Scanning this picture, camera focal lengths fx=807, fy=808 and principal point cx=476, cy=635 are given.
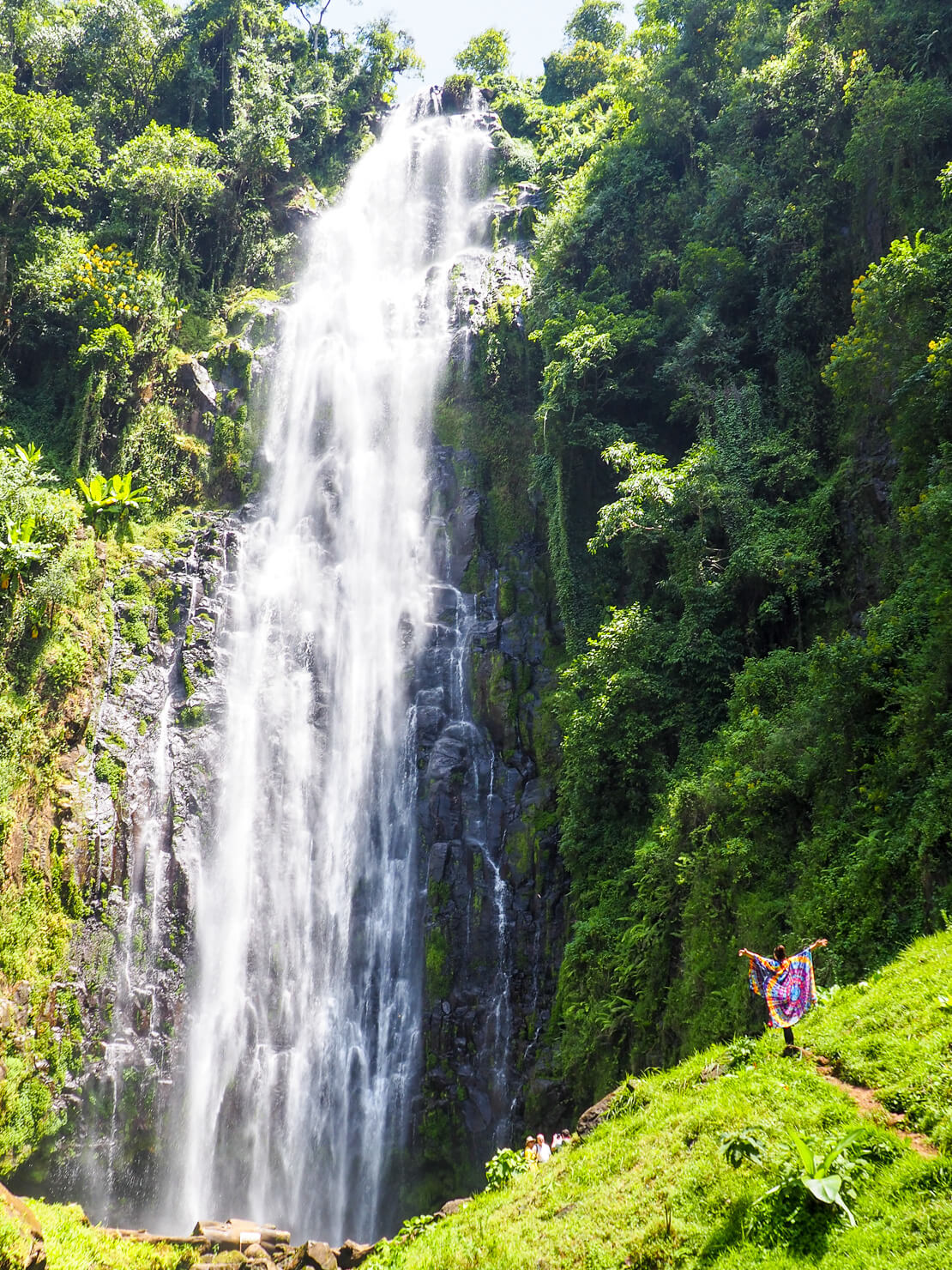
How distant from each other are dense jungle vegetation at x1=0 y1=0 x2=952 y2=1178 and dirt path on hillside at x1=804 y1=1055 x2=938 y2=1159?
2.41 m

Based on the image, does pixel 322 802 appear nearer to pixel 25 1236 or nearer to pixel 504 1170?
pixel 25 1236

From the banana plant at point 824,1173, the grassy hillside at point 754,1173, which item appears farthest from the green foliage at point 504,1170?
the banana plant at point 824,1173

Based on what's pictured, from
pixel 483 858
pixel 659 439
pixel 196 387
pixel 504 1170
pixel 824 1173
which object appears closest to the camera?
pixel 824 1173

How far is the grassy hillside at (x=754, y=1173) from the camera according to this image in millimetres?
4594

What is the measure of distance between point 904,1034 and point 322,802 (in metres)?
15.2

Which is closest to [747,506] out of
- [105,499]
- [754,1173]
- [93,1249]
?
[754,1173]

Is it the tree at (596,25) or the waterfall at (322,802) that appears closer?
the waterfall at (322,802)

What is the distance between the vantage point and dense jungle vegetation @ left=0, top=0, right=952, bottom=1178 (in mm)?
10969

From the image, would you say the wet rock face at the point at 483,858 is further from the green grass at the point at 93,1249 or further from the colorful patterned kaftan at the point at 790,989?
the colorful patterned kaftan at the point at 790,989

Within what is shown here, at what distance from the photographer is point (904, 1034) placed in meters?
6.27

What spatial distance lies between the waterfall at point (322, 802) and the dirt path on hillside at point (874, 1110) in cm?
1203

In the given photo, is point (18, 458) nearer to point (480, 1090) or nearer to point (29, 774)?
point (29, 774)

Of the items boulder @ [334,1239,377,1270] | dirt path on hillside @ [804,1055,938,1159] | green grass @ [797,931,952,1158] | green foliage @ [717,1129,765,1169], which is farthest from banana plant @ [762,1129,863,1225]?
boulder @ [334,1239,377,1270]

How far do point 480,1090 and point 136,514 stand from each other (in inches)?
671
